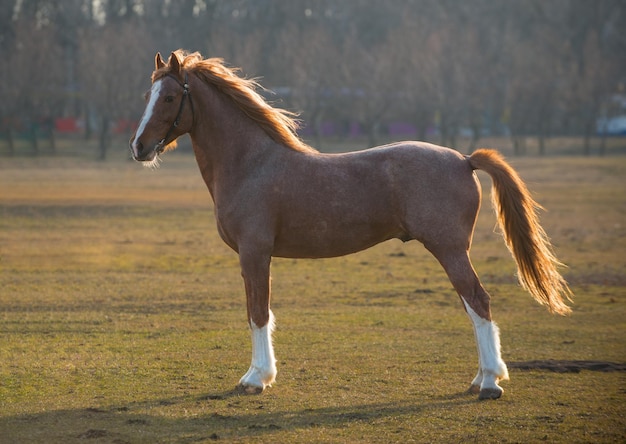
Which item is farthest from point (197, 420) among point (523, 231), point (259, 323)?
point (523, 231)

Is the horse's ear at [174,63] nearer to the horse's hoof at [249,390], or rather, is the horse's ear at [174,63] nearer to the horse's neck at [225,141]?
the horse's neck at [225,141]

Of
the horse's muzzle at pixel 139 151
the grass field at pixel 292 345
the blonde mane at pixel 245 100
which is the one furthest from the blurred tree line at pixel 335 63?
the horse's muzzle at pixel 139 151

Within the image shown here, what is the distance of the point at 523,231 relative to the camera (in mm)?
8492

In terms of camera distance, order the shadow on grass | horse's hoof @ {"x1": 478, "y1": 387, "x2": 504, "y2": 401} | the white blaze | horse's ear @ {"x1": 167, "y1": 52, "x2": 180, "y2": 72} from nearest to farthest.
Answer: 1. the shadow on grass
2. horse's hoof @ {"x1": 478, "y1": 387, "x2": 504, "y2": 401}
3. the white blaze
4. horse's ear @ {"x1": 167, "y1": 52, "x2": 180, "y2": 72}

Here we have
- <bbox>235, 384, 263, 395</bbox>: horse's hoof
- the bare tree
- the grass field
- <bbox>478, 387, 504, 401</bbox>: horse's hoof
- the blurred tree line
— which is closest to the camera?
the grass field

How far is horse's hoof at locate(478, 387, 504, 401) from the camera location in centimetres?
798

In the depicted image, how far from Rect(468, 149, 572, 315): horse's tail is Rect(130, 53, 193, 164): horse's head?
2549mm

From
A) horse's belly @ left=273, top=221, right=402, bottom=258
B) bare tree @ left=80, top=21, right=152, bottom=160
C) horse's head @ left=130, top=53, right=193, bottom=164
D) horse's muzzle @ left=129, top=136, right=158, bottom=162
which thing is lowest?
bare tree @ left=80, top=21, right=152, bottom=160

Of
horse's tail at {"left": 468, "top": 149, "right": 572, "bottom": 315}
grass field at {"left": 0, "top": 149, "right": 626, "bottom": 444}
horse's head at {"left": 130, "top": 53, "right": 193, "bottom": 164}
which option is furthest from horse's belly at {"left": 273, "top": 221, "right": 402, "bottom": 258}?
horse's head at {"left": 130, "top": 53, "right": 193, "bottom": 164}

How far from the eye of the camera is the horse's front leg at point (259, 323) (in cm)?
822

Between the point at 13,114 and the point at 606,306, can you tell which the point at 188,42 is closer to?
the point at 13,114

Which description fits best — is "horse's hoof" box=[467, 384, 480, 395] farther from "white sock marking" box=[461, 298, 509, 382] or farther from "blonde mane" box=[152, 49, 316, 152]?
"blonde mane" box=[152, 49, 316, 152]

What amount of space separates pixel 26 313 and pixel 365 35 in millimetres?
88978

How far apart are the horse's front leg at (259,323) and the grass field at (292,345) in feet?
0.63
